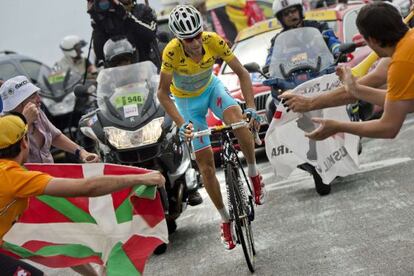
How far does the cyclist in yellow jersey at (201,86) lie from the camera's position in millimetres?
8625

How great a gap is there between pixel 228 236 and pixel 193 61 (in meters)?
1.74

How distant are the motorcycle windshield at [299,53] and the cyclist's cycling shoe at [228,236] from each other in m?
3.03

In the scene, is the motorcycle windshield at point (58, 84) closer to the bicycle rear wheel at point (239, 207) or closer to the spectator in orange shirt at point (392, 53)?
the bicycle rear wheel at point (239, 207)

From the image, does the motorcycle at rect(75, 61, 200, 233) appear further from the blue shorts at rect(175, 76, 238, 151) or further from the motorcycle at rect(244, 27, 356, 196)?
the motorcycle at rect(244, 27, 356, 196)

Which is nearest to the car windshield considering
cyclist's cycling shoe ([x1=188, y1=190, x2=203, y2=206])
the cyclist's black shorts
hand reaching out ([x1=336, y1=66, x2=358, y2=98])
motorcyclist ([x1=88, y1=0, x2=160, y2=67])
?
motorcyclist ([x1=88, y1=0, x2=160, y2=67])

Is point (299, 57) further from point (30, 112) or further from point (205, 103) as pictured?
point (30, 112)

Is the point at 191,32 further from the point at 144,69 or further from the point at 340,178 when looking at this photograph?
the point at 340,178

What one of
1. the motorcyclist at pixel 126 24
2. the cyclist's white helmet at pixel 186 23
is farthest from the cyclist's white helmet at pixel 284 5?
the cyclist's white helmet at pixel 186 23

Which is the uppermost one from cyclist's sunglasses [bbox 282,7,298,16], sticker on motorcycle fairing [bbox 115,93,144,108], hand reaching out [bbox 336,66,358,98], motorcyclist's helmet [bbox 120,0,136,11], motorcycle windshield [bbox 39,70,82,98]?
hand reaching out [bbox 336,66,358,98]

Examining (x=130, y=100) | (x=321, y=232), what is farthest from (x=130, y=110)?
(x=321, y=232)

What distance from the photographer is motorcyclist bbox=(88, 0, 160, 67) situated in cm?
1195

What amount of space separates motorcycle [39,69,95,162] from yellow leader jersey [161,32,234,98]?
8.51 metres

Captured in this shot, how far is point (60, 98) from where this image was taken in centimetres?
1852

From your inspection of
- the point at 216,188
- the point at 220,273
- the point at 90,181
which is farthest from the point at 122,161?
the point at 90,181
